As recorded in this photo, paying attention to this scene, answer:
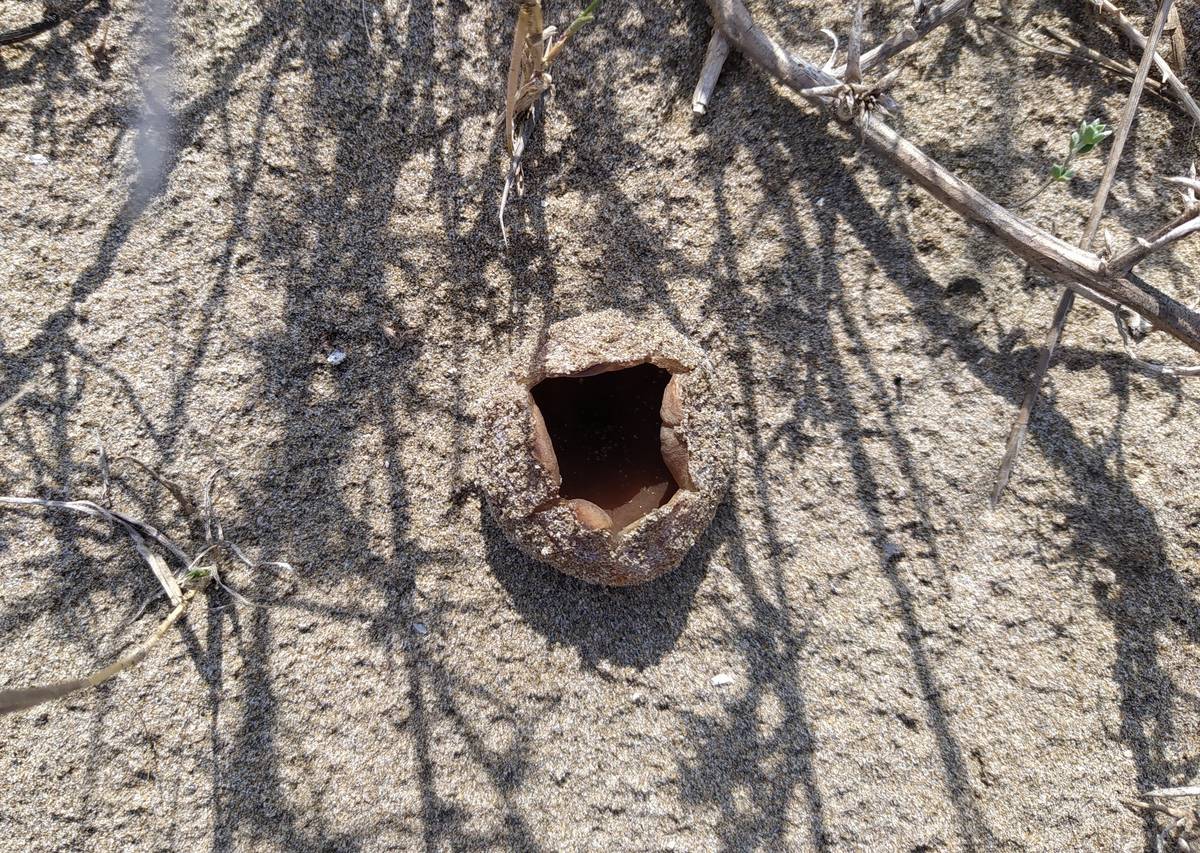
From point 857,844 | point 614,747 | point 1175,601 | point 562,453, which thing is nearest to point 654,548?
point 562,453

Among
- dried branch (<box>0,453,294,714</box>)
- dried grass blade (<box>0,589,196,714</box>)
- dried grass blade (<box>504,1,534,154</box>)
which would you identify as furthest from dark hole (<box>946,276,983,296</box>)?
dried grass blade (<box>0,589,196,714</box>)

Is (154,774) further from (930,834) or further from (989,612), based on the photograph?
(989,612)

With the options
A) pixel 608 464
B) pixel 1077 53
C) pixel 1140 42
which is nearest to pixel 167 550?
pixel 608 464

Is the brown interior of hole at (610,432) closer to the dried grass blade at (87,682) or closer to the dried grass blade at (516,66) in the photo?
the dried grass blade at (516,66)

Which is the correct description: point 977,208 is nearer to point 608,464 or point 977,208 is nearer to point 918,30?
point 918,30

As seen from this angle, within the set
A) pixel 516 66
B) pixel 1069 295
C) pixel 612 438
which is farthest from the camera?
pixel 612 438
